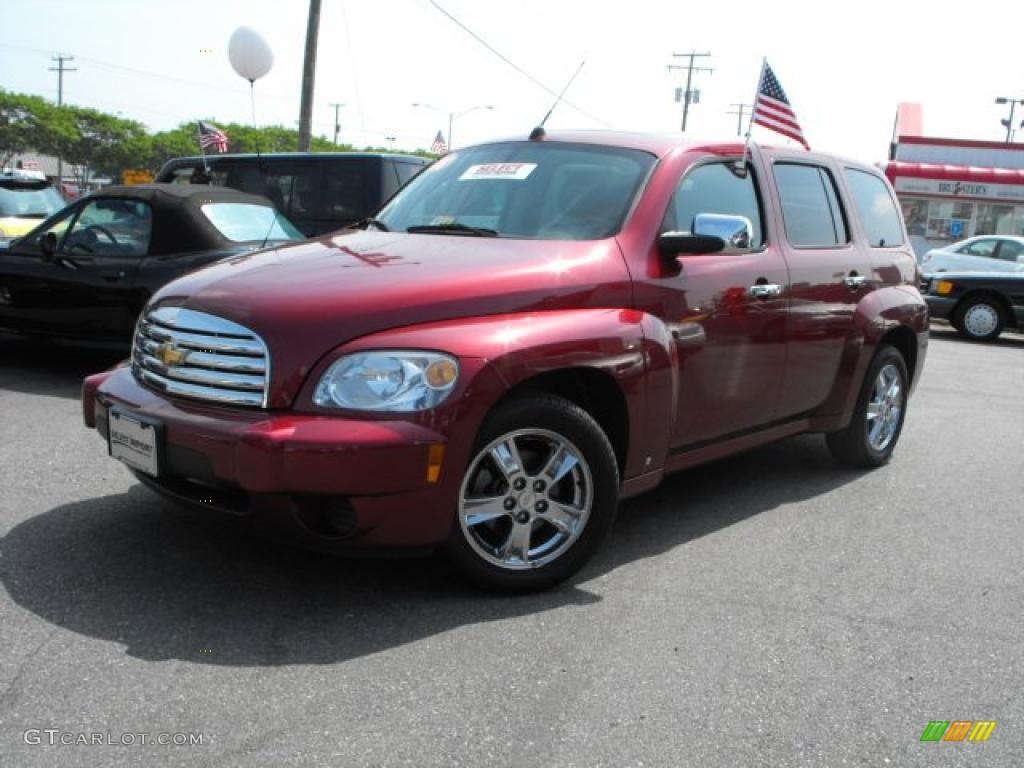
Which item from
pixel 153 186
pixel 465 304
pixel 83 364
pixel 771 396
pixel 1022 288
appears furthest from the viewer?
pixel 1022 288

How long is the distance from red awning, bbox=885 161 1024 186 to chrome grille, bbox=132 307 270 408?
107 feet

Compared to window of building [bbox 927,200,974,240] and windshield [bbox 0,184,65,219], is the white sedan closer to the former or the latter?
window of building [bbox 927,200,974,240]

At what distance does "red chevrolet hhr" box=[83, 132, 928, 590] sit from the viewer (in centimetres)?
326

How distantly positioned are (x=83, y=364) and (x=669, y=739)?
698 centimetres

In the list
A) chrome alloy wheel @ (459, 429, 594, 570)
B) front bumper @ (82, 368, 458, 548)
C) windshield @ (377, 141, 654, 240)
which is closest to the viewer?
front bumper @ (82, 368, 458, 548)

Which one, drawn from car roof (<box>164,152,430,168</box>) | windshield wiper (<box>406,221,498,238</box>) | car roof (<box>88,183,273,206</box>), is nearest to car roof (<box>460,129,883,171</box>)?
windshield wiper (<box>406,221,498,238</box>)

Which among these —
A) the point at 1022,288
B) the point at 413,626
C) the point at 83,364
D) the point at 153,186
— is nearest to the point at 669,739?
the point at 413,626

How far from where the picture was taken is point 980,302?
51.1 feet

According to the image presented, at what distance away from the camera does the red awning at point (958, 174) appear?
107 ft

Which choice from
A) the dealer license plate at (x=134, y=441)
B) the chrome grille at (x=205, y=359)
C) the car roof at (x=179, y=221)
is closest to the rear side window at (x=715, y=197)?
the chrome grille at (x=205, y=359)

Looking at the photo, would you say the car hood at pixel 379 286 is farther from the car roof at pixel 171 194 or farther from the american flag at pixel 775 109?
the car roof at pixel 171 194

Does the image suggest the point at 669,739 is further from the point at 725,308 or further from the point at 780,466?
the point at 780,466

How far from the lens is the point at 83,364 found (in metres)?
8.38

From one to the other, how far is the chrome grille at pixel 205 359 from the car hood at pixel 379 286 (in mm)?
42
